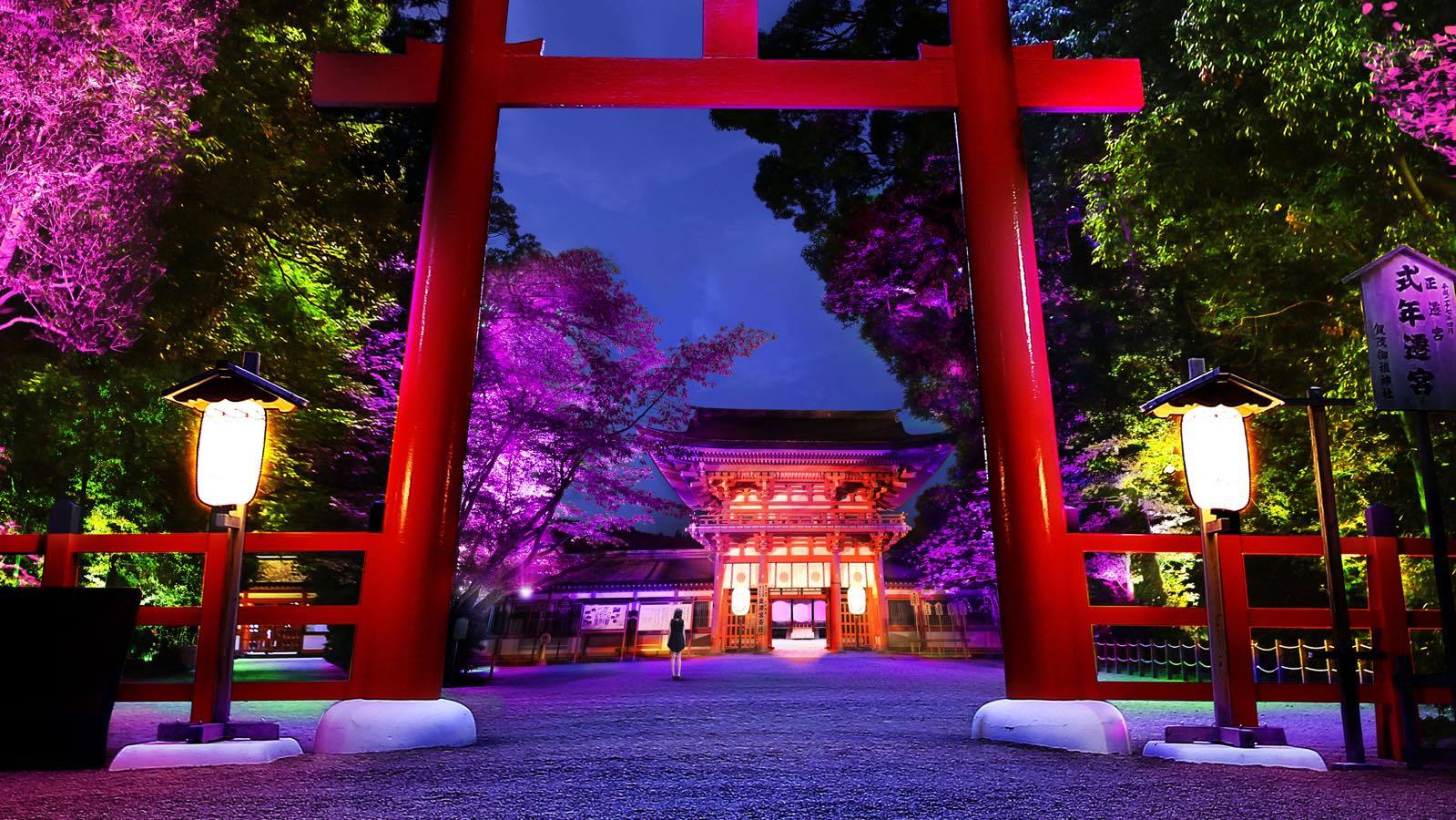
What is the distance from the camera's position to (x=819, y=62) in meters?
4.70

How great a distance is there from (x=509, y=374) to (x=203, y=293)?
3.77m

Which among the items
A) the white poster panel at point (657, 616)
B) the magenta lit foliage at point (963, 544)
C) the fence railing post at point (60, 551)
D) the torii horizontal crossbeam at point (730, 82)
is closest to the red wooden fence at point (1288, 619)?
the torii horizontal crossbeam at point (730, 82)

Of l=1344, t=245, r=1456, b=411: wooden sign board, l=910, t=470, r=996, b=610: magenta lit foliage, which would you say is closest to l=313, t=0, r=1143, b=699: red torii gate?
l=1344, t=245, r=1456, b=411: wooden sign board

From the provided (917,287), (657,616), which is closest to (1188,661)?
(917,287)

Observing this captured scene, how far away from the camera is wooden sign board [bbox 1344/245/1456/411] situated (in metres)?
4.50

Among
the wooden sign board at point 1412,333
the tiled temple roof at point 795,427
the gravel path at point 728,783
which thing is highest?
the tiled temple roof at point 795,427

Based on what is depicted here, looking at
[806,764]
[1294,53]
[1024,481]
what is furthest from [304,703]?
[1294,53]

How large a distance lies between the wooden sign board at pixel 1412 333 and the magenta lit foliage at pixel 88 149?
9152 millimetres

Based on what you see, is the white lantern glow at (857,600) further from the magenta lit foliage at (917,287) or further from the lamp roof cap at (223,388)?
the lamp roof cap at (223,388)

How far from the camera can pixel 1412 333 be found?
459cm

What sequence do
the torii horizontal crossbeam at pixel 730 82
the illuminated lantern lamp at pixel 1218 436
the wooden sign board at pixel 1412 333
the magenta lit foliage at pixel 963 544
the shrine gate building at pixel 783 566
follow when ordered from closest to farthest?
the illuminated lantern lamp at pixel 1218 436
the wooden sign board at pixel 1412 333
the torii horizontal crossbeam at pixel 730 82
the magenta lit foliage at pixel 963 544
the shrine gate building at pixel 783 566

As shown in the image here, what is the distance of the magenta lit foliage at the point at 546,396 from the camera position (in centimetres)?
1091

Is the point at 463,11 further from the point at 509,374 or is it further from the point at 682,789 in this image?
the point at 509,374

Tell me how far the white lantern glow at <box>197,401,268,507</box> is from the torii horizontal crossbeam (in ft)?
6.09
